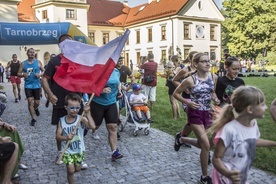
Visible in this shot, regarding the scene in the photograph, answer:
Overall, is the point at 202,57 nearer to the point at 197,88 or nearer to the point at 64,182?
the point at 197,88

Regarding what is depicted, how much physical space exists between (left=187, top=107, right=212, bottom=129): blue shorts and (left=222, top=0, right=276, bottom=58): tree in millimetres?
46594

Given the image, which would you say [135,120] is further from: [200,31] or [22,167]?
[200,31]

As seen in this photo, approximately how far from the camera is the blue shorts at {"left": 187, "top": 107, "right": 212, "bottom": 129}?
14.6 feet

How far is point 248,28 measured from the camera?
47.3 m

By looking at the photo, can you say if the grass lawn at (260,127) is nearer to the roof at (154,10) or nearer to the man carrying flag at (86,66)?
the man carrying flag at (86,66)

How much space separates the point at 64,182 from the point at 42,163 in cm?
109

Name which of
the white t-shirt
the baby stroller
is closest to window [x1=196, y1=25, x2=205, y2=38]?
the baby stroller

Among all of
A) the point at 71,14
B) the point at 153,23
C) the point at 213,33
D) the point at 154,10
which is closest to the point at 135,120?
the point at 71,14

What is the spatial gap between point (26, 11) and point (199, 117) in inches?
1904

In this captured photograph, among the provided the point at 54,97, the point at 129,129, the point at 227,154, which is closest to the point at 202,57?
the point at 227,154

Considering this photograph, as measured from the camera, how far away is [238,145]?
2.61 metres

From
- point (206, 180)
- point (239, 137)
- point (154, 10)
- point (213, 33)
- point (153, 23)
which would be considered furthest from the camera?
point (213, 33)

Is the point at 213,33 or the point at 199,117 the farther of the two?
the point at 213,33

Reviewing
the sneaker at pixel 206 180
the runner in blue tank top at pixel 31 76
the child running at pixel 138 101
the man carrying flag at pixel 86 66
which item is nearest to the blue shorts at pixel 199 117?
the sneaker at pixel 206 180
